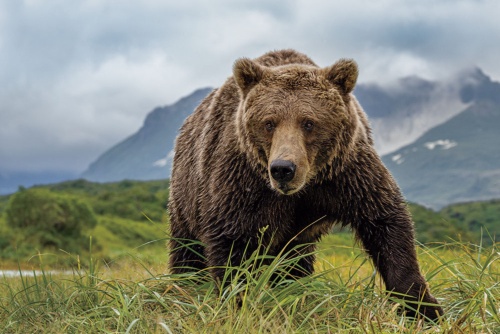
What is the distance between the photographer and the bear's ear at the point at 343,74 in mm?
4594

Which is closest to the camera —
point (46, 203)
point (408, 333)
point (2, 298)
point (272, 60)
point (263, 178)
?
point (408, 333)

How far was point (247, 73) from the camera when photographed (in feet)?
15.4

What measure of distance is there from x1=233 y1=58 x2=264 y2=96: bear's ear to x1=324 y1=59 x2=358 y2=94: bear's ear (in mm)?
457

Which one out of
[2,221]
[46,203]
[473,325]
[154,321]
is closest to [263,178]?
[154,321]

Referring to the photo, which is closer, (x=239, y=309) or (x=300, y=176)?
(x=300, y=176)

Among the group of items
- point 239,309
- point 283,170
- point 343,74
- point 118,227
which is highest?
point 343,74

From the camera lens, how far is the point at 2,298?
5004 millimetres

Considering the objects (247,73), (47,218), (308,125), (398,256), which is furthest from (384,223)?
(47,218)

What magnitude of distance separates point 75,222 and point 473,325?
1011 inches

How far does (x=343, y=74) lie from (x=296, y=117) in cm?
51

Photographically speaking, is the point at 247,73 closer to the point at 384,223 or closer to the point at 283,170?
the point at 283,170

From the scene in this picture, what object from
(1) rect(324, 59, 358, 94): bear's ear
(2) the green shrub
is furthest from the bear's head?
(2) the green shrub

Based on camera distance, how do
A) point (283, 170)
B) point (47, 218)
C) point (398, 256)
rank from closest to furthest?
1. point (283, 170)
2. point (398, 256)
3. point (47, 218)

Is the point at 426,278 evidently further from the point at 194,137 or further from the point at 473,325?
the point at 194,137
